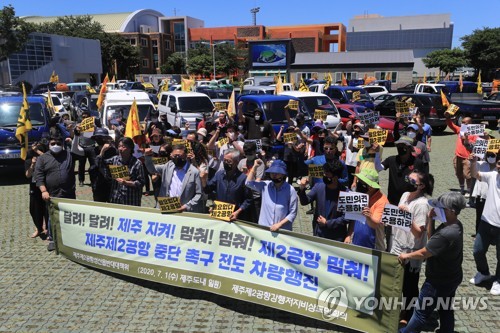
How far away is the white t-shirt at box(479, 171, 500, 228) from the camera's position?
16.4 feet

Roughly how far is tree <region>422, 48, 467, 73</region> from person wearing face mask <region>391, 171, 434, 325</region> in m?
57.6

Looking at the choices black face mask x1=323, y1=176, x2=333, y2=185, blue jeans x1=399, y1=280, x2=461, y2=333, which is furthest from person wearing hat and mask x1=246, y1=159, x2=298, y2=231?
blue jeans x1=399, y1=280, x2=461, y2=333

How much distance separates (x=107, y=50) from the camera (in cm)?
6353

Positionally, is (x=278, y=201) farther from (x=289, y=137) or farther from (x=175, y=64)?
(x=175, y=64)

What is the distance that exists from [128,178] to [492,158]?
533 centimetres

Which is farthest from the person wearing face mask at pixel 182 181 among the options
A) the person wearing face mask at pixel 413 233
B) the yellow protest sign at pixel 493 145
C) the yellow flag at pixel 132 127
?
the yellow protest sign at pixel 493 145

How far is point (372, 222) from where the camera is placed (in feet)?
14.0

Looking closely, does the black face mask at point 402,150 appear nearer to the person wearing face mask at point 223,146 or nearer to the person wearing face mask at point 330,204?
the person wearing face mask at point 330,204

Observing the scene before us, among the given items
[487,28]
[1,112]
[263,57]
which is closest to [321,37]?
[487,28]

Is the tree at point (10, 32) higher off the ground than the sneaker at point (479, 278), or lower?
higher

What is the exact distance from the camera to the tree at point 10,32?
35537 mm

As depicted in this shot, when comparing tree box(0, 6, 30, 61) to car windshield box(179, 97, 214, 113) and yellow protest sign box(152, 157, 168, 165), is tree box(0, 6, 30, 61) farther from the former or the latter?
yellow protest sign box(152, 157, 168, 165)

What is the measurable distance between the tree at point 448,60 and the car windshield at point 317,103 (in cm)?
4595

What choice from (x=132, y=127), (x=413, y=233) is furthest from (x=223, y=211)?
(x=132, y=127)
